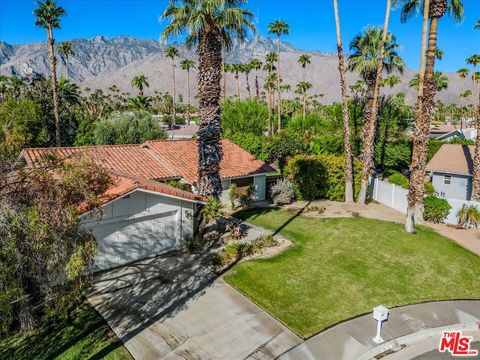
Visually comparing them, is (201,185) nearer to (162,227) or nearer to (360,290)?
(162,227)

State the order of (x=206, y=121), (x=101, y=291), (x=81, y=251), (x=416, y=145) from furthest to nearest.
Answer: (x=416, y=145) < (x=206, y=121) < (x=101, y=291) < (x=81, y=251)

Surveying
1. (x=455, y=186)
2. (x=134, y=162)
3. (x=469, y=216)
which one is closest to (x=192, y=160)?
(x=134, y=162)

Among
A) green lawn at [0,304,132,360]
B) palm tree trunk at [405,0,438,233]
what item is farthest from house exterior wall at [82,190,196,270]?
palm tree trunk at [405,0,438,233]

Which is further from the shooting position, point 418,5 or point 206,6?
point 418,5

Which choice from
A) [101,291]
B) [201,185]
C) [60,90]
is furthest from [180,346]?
[60,90]

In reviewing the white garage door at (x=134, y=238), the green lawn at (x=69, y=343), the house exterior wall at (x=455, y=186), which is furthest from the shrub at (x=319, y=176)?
the green lawn at (x=69, y=343)

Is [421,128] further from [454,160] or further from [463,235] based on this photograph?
[454,160]
